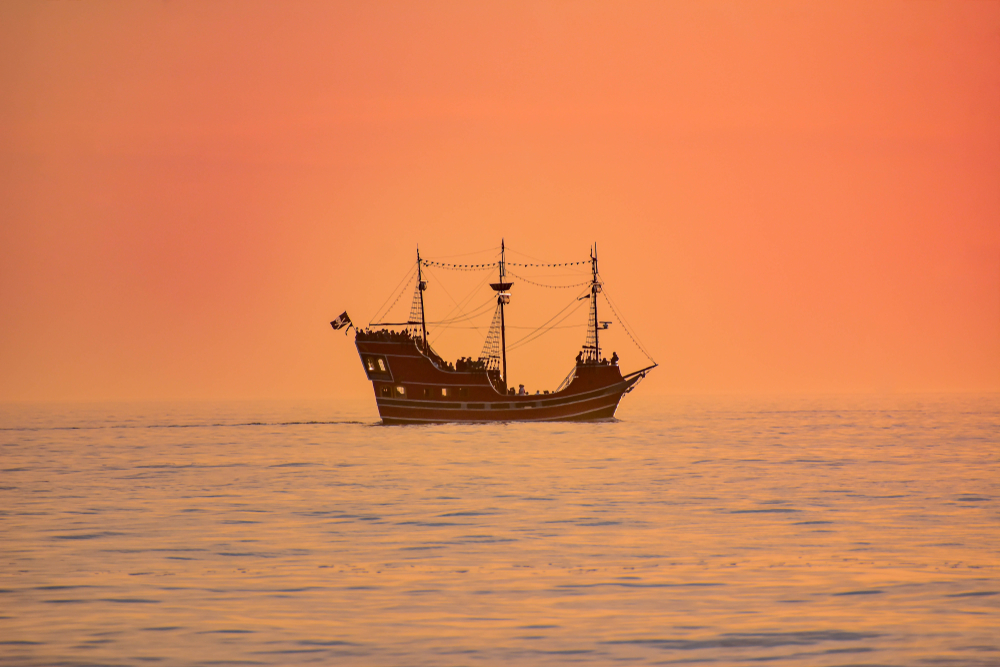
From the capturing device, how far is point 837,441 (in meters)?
67.4

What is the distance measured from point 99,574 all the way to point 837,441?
54.4m

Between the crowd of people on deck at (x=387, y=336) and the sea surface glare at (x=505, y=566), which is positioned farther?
the crowd of people on deck at (x=387, y=336)

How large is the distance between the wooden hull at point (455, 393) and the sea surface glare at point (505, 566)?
3793cm

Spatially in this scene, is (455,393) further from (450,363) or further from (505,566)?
(505,566)

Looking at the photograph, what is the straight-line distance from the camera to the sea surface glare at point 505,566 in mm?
14797

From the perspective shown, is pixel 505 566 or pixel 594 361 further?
pixel 594 361

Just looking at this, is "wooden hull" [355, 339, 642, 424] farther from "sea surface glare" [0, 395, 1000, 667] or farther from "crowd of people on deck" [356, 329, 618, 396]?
"sea surface glare" [0, 395, 1000, 667]

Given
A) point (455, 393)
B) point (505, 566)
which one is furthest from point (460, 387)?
point (505, 566)

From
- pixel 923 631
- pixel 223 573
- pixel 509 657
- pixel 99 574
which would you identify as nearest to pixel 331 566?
pixel 223 573

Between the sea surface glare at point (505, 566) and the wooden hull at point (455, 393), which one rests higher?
the wooden hull at point (455, 393)

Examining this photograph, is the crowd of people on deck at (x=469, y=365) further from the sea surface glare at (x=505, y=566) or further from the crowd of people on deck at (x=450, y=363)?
the sea surface glare at (x=505, y=566)

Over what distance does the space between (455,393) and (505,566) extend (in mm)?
63355

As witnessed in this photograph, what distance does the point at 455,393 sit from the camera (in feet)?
275

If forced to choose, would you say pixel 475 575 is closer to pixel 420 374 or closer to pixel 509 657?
pixel 509 657
